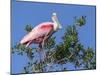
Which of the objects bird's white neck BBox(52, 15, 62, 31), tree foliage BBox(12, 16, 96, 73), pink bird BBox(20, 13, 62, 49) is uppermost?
bird's white neck BBox(52, 15, 62, 31)

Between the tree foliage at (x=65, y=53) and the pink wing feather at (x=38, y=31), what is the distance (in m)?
0.04

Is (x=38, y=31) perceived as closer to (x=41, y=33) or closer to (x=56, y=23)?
(x=41, y=33)

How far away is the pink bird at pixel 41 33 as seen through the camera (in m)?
1.80

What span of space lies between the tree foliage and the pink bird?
0.03 m

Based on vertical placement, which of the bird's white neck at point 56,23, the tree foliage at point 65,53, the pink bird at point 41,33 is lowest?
the tree foliage at point 65,53

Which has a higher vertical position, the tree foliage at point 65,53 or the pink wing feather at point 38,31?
the pink wing feather at point 38,31

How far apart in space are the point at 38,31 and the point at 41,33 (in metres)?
0.03

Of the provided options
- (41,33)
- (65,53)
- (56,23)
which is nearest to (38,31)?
(41,33)

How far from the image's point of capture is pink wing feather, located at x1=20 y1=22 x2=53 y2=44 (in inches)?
70.7

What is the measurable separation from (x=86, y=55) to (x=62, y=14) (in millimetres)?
387

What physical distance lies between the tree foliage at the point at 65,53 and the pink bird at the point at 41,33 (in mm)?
32

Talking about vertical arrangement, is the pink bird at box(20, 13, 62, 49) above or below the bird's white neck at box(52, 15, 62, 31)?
below

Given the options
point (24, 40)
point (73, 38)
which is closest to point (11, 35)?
point (24, 40)

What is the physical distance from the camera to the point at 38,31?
6.02 ft
